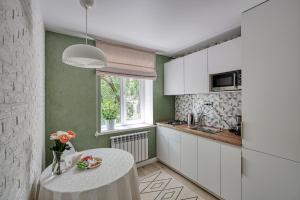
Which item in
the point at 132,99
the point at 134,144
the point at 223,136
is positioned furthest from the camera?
the point at 132,99

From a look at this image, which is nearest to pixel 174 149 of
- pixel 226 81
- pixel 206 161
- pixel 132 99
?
pixel 206 161

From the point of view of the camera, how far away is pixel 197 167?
226 cm

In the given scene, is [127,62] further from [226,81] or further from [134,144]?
[226,81]

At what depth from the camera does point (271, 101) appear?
1385 millimetres

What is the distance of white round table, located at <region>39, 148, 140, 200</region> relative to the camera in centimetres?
101

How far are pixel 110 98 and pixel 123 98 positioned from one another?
0.31 metres

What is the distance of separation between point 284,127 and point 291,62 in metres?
0.60

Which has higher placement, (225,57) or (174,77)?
(225,57)

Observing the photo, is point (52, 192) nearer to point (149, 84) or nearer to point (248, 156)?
point (248, 156)

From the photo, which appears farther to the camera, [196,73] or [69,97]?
[196,73]

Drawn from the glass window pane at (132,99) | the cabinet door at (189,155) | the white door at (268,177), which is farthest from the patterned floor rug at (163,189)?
the glass window pane at (132,99)

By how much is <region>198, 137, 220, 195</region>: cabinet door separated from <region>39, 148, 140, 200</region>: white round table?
3.90ft

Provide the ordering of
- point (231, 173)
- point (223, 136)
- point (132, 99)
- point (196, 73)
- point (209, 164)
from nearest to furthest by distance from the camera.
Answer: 1. point (231, 173)
2. point (223, 136)
3. point (209, 164)
4. point (196, 73)
5. point (132, 99)

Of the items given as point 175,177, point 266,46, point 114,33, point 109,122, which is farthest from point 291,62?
point 109,122
